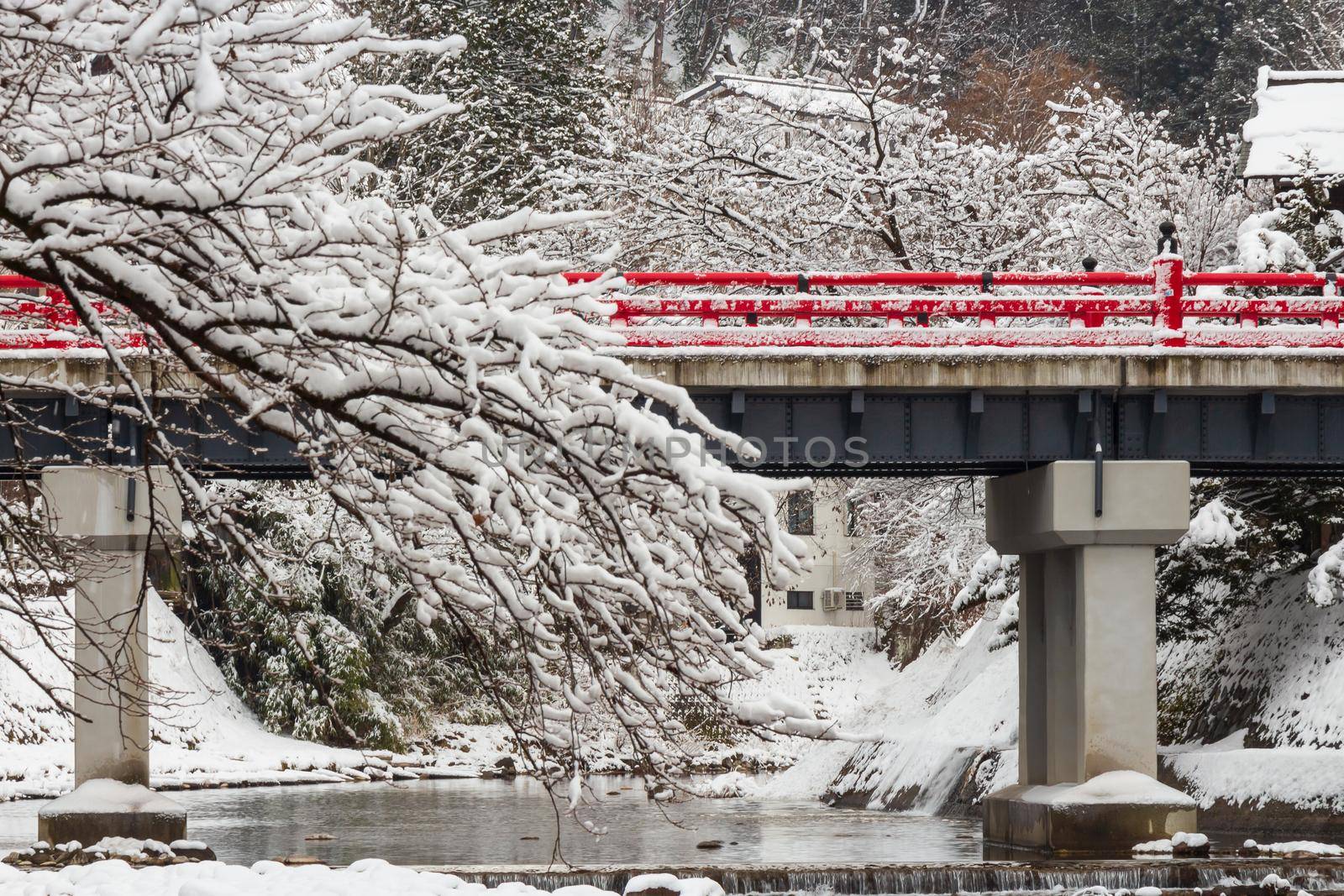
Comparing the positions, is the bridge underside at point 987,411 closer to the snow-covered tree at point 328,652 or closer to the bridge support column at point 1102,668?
the bridge support column at point 1102,668

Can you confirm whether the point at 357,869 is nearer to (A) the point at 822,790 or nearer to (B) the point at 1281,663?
(B) the point at 1281,663

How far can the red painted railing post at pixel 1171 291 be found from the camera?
76.3ft

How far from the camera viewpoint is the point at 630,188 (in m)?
33.7

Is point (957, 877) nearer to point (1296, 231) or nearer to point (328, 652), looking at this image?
point (1296, 231)

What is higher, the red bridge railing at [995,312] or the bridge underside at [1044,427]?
the red bridge railing at [995,312]

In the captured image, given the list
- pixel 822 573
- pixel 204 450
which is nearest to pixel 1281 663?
pixel 204 450

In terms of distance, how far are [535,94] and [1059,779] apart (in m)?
32.6

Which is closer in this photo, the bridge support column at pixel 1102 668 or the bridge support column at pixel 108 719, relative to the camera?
the bridge support column at pixel 108 719

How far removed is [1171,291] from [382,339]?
17.6m

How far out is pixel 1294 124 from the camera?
4316 centimetres

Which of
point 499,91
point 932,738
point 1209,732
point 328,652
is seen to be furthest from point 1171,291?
point 499,91

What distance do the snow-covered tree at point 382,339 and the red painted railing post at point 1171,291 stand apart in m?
16.0

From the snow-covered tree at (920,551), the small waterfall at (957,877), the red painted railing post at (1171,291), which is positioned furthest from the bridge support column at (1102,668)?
the snow-covered tree at (920,551)

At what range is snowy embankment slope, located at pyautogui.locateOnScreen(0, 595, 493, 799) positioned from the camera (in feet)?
120
